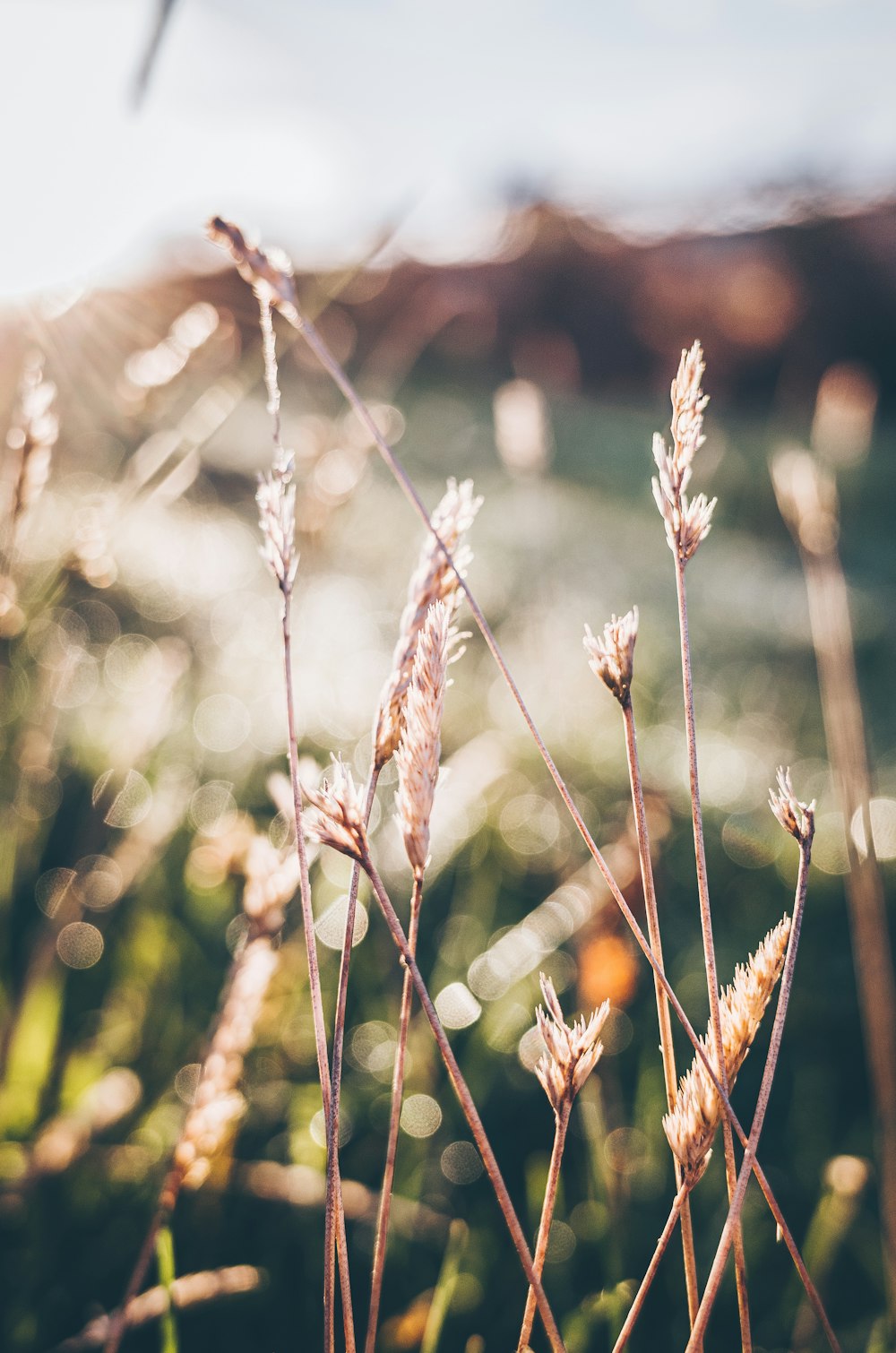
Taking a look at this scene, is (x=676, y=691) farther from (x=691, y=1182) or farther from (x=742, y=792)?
(x=691, y=1182)

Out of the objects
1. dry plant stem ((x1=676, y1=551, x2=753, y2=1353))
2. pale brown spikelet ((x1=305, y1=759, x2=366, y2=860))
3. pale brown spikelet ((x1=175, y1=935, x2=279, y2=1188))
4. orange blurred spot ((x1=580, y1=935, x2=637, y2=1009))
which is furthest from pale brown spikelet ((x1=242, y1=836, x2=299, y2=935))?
orange blurred spot ((x1=580, y1=935, x2=637, y2=1009))

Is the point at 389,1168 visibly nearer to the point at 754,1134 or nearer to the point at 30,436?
the point at 754,1134

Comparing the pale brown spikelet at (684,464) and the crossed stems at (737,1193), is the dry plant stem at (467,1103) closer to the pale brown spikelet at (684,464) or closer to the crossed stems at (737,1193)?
the crossed stems at (737,1193)

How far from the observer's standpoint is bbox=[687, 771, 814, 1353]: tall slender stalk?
1.36ft

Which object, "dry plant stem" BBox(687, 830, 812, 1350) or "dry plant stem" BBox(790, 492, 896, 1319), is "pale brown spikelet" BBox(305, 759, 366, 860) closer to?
"dry plant stem" BBox(687, 830, 812, 1350)

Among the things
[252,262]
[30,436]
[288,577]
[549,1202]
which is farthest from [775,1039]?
[30,436]

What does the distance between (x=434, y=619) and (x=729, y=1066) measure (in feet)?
0.93

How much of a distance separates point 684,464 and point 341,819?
25 centimetres

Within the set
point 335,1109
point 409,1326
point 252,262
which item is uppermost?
point 252,262

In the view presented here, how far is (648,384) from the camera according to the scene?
6230 millimetres

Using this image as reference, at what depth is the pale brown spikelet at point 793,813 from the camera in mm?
440

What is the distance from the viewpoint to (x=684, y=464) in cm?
42

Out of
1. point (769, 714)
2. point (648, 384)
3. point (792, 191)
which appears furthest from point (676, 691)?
point (792, 191)

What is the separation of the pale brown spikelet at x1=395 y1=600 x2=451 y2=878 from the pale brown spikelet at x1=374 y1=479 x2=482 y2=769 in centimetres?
1
